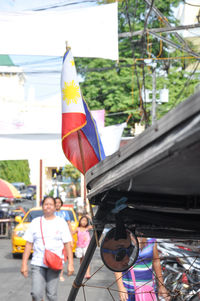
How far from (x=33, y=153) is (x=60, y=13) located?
8.03 m

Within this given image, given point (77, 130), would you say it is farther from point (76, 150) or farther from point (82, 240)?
point (82, 240)

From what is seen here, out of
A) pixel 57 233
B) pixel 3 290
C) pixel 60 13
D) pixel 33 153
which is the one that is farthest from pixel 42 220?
pixel 33 153

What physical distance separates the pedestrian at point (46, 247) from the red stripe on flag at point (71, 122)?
2560mm

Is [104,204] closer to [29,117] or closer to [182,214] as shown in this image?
[182,214]

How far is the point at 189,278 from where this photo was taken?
717 centimetres

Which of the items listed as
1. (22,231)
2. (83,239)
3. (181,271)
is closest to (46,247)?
(181,271)

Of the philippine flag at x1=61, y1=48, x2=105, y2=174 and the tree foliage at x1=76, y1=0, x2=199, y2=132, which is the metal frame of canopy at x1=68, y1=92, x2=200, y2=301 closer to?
the philippine flag at x1=61, y1=48, x2=105, y2=174

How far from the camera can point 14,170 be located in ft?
268

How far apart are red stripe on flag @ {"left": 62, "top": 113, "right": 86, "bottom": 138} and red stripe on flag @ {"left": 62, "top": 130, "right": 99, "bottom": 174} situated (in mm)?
51

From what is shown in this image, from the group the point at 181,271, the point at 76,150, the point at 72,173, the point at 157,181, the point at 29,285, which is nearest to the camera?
the point at 157,181

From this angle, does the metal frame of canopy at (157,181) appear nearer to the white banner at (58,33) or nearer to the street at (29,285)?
the street at (29,285)

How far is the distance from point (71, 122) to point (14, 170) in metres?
77.7

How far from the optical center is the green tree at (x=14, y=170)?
79750 millimetres

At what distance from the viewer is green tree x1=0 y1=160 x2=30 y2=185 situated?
79.8m
